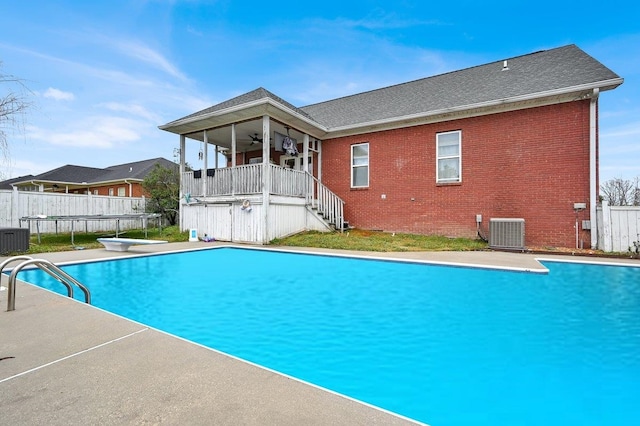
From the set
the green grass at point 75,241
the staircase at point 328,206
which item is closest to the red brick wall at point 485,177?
the staircase at point 328,206

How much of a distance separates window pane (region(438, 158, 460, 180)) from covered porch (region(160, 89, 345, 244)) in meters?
3.94

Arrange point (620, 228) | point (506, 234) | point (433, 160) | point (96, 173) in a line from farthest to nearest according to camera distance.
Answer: point (96, 173) → point (433, 160) → point (506, 234) → point (620, 228)

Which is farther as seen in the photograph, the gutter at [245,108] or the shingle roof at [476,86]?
the gutter at [245,108]

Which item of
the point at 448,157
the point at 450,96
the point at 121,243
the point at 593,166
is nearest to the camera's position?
the point at 121,243

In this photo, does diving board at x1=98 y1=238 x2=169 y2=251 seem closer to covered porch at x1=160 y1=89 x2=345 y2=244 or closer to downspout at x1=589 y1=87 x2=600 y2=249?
covered porch at x1=160 y1=89 x2=345 y2=244

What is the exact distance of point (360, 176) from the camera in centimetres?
1306

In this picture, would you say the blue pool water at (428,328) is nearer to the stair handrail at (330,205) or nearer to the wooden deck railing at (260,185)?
the wooden deck railing at (260,185)

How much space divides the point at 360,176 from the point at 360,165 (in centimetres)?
45

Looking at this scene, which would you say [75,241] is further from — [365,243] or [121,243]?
[365,243]

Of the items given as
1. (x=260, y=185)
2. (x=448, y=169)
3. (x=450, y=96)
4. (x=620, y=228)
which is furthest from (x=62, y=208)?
(x=620, y=228)

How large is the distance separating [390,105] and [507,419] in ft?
41.7

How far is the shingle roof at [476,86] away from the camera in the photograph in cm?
972

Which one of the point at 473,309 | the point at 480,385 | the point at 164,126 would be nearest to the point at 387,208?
the point at 473,309

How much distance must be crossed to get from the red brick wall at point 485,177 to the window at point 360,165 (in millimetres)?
196
